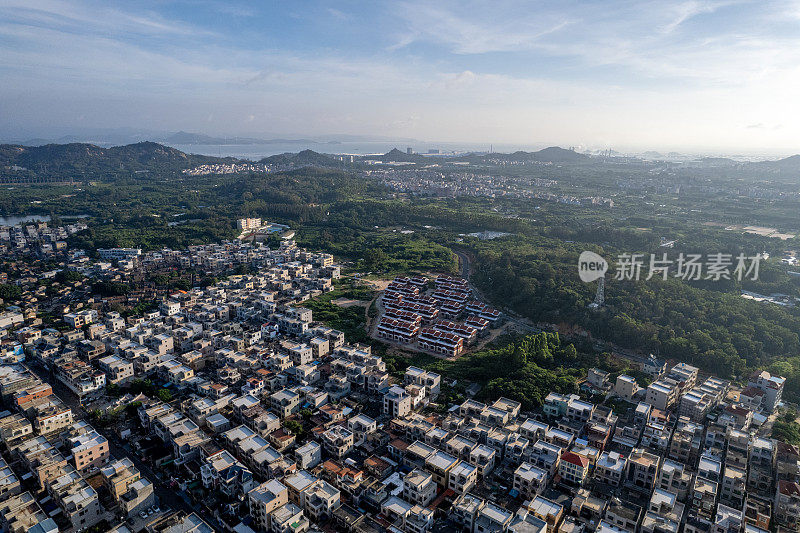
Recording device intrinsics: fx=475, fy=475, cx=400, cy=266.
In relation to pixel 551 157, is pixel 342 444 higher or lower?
lower

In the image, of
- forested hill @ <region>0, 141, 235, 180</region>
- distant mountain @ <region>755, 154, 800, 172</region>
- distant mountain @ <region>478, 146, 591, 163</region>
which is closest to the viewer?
forested hill @ <region>0, 141, 235, 180</region>

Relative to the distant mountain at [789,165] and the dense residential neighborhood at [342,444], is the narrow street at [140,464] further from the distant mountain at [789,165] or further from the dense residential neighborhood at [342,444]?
the distant mountain at [789,165]

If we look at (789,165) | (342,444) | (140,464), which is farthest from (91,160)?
(789,165)

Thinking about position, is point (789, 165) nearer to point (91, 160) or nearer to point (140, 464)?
point (140, 464)

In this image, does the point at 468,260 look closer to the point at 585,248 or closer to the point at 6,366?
the point at 585,248

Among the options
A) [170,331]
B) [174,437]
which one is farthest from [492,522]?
[170,331]

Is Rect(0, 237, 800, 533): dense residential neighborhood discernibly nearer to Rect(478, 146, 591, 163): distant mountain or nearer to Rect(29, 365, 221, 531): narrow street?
Rect(29, 365, 221, 531): narrow street

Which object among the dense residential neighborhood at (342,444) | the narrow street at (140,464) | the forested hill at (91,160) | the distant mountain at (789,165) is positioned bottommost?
the narrow street at (140,464)

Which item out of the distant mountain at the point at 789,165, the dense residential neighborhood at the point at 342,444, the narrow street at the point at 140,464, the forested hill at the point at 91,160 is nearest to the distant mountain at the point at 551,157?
the distant mountain at the point at 789,165

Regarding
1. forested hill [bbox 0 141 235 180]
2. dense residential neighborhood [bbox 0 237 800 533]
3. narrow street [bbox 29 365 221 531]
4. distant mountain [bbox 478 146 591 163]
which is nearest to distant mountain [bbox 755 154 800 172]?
distant mountain [bbox 478 146 591 163]
